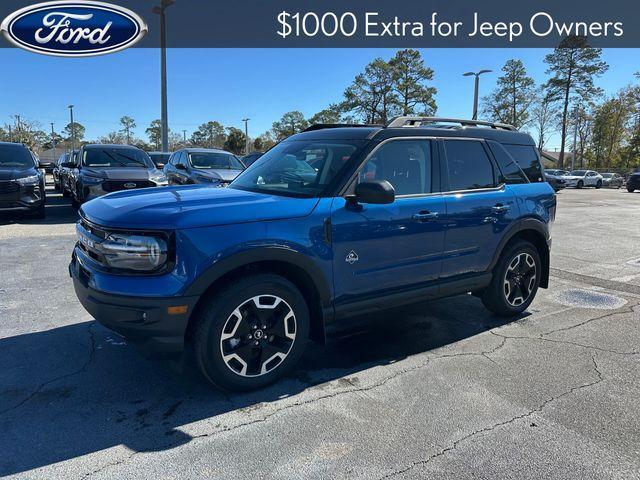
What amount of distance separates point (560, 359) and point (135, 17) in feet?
65.8

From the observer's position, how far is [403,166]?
4.01 meters

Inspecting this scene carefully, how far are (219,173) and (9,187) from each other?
14.6 feet

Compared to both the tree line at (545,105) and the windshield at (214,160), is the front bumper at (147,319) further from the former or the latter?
the tree line at (545,105)

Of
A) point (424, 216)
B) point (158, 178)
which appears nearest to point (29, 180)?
point (158, 178)

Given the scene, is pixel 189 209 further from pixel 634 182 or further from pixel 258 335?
pixel 634 182

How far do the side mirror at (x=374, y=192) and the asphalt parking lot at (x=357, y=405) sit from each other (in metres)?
1.36

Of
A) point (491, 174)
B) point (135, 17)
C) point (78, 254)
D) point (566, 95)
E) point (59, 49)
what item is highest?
point (566, 95)

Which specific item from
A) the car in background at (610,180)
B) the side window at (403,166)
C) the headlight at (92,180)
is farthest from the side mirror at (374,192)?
the car in background at (610,180)

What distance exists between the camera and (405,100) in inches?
1781

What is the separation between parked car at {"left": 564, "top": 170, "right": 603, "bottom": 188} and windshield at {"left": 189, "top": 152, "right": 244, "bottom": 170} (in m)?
34.1

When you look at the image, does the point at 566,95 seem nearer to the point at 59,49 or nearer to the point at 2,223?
the point at 59,49

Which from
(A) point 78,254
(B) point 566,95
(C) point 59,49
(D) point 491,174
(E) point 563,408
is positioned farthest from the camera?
(B) point 566,95

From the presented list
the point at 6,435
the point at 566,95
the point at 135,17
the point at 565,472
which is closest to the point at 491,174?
the point at 565,472

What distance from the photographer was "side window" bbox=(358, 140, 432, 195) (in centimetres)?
381
